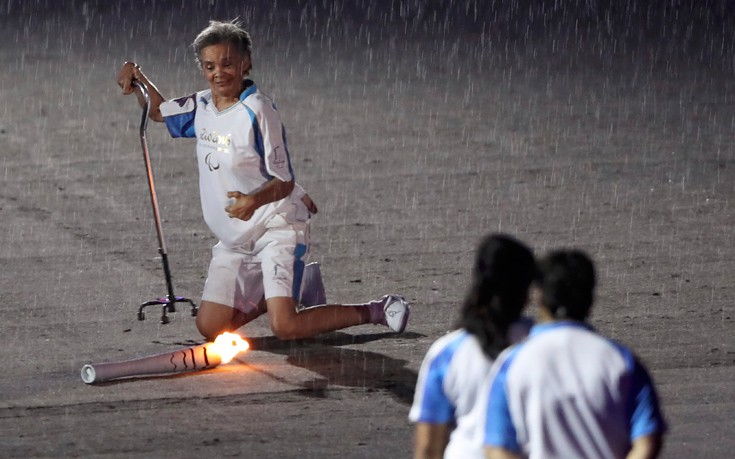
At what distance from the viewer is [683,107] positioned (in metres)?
15.9

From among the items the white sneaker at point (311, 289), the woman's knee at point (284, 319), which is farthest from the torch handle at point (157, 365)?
the white sneaker at point (311, 289)

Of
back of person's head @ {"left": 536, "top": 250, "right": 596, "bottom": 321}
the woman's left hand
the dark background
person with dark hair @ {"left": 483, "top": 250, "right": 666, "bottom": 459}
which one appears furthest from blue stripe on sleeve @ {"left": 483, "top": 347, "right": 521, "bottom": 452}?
the woman's left hand

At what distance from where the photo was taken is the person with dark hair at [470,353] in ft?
14.6

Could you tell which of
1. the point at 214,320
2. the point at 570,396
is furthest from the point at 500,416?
the point at 214,320

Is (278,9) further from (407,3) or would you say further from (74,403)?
(74,403)

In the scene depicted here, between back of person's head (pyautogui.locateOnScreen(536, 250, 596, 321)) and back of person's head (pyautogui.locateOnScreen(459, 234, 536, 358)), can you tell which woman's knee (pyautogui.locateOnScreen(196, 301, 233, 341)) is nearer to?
back of person's head (pyautogui.locateOnScreen(459, 234, 536, 358))

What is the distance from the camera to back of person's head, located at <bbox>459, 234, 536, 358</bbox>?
4410mm

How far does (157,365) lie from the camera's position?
8.09m

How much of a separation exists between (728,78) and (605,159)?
412 centimetres

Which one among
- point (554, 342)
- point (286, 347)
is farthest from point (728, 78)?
point (554, 342)

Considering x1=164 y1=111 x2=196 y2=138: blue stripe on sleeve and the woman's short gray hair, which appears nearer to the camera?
the woman's short gray hair

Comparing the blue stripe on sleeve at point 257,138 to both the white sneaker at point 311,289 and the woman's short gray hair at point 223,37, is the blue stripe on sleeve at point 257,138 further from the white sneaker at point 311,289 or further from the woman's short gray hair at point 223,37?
the white sneaker at point 311,289

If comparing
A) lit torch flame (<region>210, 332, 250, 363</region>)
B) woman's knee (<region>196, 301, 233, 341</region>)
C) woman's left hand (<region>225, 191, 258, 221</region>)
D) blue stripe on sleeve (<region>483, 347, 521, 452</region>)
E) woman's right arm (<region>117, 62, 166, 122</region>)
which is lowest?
lit torch flame (<region>210, 332, 250, 363</region>)

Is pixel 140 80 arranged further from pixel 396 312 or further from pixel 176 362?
pixel 396 312
